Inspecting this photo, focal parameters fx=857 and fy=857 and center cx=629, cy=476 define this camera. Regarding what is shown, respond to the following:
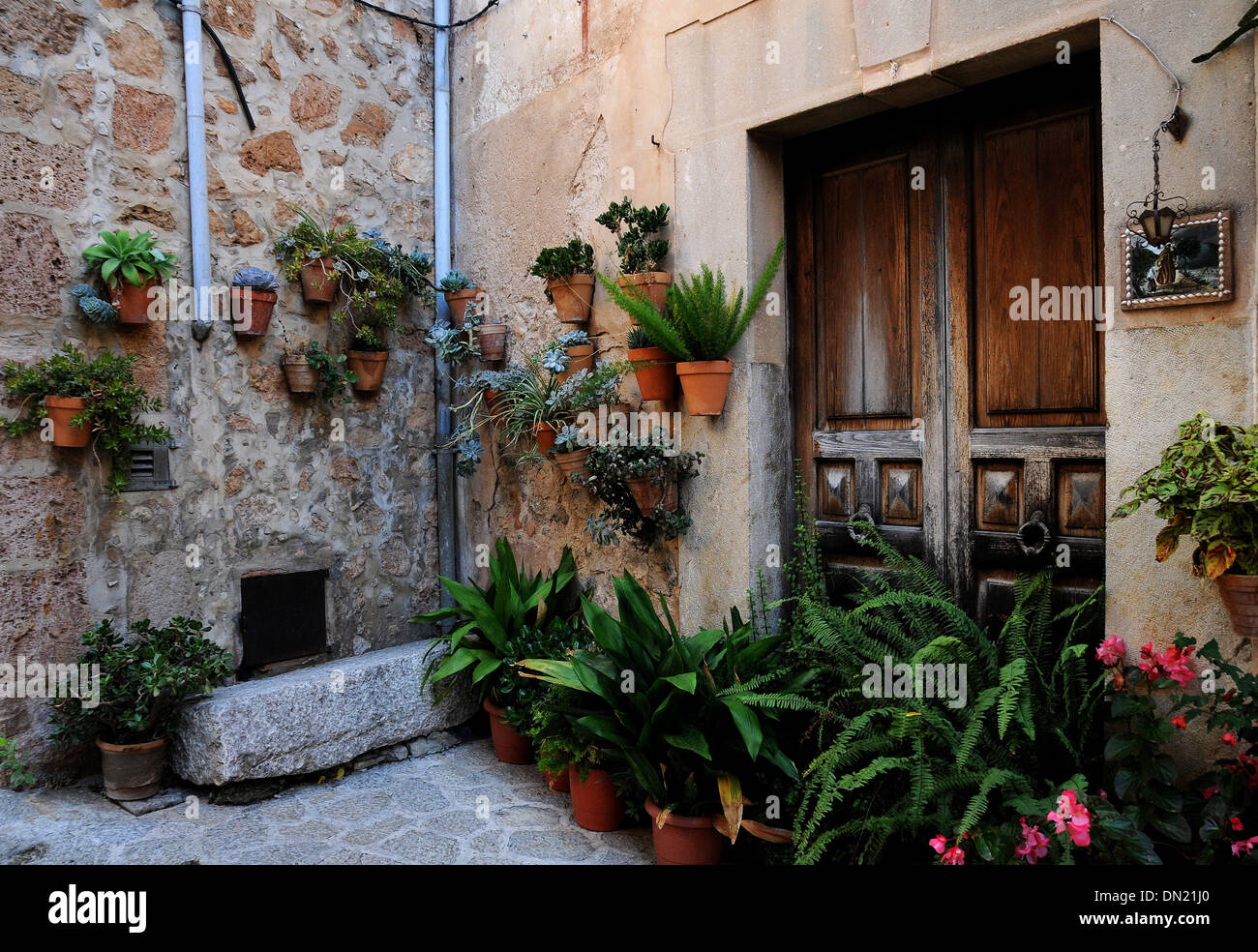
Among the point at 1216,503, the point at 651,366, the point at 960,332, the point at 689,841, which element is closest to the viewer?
the point at 1216,503

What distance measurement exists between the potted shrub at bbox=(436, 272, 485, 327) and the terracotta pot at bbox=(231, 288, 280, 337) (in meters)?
0.93

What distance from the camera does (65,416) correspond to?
3.33 metres

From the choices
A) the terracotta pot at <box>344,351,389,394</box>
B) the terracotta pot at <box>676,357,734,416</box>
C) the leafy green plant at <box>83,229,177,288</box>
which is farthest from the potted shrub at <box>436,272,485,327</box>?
the terracotta pot at <box>676,357,734,416</box>

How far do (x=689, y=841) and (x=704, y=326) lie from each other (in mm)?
1873

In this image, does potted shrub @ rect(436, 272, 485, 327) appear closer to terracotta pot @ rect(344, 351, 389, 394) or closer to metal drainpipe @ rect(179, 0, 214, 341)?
terracotta pot @ rect(344, 351, 389, 394)

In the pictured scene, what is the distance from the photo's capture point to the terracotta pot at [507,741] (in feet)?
12.6

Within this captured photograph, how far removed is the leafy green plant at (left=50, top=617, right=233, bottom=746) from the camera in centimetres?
331

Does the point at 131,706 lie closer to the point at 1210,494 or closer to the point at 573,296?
the point at 573,296

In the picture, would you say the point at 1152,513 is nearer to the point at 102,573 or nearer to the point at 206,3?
the point at 102,573

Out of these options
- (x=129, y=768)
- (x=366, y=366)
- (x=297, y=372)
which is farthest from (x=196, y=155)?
(x=129, y=768)

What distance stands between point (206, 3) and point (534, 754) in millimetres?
3703

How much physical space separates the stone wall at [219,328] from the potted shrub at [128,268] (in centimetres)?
9

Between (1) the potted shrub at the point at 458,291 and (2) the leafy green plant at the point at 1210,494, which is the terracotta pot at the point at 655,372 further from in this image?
(2) the leafy green plant at the point at 1210,494

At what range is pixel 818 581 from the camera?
130 inches
